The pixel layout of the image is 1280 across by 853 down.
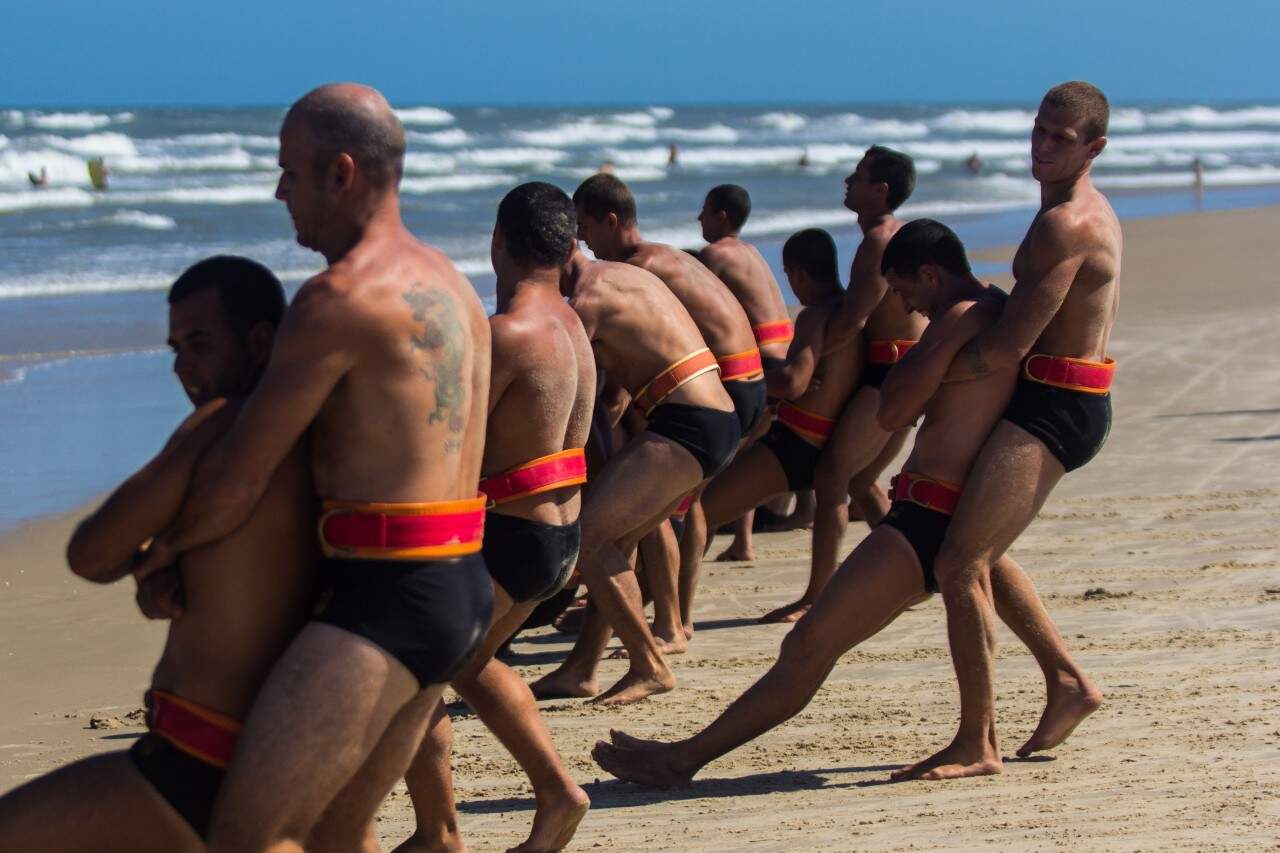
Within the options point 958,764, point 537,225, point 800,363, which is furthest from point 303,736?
point 800,363

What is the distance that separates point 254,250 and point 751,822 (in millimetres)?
20272

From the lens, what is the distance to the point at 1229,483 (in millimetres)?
10367

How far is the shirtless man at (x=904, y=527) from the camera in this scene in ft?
18.2

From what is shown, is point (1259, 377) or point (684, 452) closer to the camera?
point (684, 452)

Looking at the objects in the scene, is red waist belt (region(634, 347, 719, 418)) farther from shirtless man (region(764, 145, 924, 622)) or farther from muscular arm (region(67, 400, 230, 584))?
muscular arm (region(67, 400, 230, 584))

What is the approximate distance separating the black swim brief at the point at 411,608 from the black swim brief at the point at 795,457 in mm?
4815

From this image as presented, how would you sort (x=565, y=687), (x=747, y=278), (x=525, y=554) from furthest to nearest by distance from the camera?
1. (x=747, y=278)
2. (x=565, y=687)
3. (x=525, y=554)

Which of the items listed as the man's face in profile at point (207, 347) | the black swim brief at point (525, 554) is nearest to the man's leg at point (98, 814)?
the man's face in profile at point (207, 347)

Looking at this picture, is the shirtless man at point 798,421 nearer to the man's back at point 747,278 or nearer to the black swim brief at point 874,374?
the black swim brief at point 874,374

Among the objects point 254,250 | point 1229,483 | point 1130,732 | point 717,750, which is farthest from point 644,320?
point 254,250

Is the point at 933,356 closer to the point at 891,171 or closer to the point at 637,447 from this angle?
the point at 637,447

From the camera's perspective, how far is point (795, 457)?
8305mm

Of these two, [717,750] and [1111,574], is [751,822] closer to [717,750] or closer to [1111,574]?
[717,750]

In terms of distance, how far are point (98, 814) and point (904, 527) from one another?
289cm
